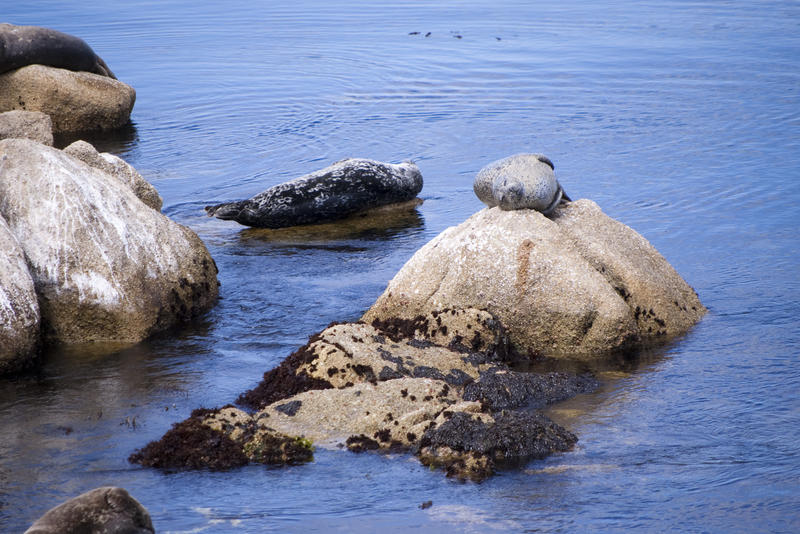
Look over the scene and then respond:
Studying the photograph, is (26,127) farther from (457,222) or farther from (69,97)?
(69,97)

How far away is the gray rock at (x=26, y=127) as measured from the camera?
→ 10.9 m

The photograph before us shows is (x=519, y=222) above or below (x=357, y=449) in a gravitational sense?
above

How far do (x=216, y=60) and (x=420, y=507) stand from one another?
19742mm

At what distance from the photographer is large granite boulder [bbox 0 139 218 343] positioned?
26.7 ft

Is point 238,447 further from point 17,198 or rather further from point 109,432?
point 17,198

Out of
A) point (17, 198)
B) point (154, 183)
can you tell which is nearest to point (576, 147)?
point (154, 183)

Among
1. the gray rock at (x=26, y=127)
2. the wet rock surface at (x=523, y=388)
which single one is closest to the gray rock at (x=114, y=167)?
the gray rock at (x=26, y=127)

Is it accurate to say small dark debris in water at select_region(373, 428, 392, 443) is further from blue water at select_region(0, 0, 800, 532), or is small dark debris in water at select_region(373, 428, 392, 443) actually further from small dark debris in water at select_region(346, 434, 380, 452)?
blue water at select_region(0, 0, 800, 532)

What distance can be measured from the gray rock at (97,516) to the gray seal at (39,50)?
1311 cm

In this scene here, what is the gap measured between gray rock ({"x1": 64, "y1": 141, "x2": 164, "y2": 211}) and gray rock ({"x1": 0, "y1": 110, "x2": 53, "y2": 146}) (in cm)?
54

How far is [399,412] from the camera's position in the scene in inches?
249

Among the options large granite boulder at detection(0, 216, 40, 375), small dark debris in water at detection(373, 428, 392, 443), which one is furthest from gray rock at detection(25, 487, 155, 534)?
large granite boulder at detection(0, 216, 40, 375)

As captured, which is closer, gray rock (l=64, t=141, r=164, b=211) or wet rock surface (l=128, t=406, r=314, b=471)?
wet rock surface (l=128, t=406, r=314, b=471)

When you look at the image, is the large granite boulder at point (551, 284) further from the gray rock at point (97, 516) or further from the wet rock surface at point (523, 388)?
the gray rock at point (97, 516)
